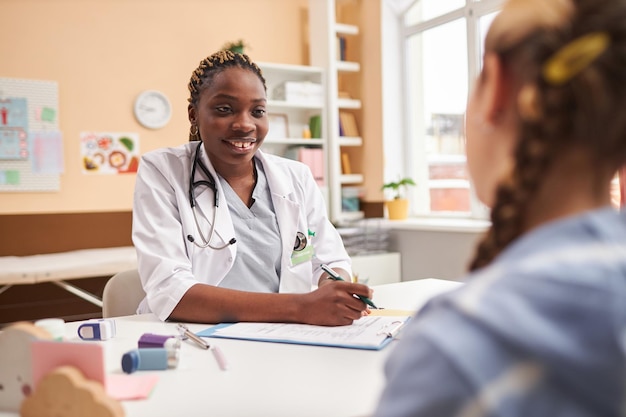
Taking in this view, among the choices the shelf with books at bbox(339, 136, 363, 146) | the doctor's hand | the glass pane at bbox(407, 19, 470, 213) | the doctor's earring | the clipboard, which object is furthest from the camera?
the shelf with books at bbox(339, 136, 363, 146)

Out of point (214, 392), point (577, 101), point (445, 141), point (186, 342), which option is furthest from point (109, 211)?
point (577, 101)

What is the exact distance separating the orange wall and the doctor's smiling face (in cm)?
240

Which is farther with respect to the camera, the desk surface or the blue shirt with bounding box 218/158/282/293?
the blue shirt with bounding box 218/158/282/293

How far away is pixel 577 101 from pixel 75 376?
642 mm

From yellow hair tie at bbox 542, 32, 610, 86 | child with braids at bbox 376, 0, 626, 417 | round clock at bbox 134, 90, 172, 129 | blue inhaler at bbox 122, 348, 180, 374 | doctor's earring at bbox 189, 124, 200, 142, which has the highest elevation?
round clock at bbox 134, 90, 172, 129

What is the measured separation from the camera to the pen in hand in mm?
977

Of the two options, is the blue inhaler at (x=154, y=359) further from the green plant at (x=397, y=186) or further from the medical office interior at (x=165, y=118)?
the green plant at (x=397, y=186)

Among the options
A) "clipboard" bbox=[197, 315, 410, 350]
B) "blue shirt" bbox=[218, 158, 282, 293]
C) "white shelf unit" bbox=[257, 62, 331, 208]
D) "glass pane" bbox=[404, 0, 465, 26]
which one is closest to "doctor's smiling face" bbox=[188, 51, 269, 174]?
"blue shirt" bbox=[218, 158, 282, 293]

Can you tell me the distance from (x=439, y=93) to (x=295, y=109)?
1.07 meters

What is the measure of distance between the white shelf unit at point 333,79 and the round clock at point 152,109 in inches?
45.4

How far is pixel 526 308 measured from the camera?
1.32 ft

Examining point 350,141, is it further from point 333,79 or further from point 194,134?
point 194,134

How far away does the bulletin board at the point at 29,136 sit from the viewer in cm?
356

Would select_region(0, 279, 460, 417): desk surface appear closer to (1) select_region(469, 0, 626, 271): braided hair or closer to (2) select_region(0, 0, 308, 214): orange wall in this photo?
(1) select_region(469, 0, 626, 271): braided hair
